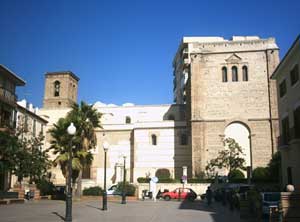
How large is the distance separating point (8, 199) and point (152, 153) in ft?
104

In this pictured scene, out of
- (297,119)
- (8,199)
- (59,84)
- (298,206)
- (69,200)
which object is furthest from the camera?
(59,84)

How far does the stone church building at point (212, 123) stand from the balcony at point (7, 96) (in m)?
19.3

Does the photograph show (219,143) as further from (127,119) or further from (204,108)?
(127,119)

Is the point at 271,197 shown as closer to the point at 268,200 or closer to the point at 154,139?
the point at 268,200

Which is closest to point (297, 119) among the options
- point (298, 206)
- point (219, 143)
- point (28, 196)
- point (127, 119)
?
point (298, 206)

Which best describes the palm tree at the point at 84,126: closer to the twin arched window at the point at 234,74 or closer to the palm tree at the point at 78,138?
the palm tree at the point at 78,138

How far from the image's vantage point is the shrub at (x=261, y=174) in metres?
47.9

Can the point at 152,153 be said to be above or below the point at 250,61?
below

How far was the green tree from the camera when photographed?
49375 millimetres

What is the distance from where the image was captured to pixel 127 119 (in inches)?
2958

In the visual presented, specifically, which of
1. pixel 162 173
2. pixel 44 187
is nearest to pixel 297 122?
pixel 44 187

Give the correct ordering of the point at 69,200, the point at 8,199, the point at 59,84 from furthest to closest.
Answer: the point at 59,84 < the point at 8,199 < the point at 69,200

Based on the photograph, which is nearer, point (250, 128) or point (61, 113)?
point (250, 128)

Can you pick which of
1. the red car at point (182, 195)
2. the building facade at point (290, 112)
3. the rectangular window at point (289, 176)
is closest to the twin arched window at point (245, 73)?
the red car at point (182, 195)
